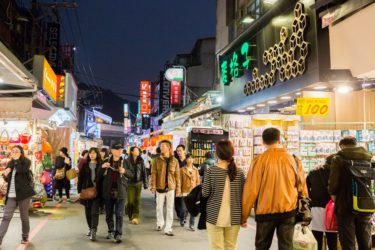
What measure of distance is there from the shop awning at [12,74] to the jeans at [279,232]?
266 inches

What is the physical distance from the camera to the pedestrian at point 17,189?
720 cm

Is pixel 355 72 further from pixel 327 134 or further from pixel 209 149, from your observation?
pixel 209 149

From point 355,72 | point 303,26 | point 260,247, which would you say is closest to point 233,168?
point 260,247

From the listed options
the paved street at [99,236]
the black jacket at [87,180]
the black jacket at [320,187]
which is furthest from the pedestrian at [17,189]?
the black jacket at [320,187]

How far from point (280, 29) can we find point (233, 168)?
7583 millimetres

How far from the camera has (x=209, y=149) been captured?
1520cm

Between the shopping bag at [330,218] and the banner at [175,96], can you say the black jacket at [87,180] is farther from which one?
the banner at [175,96]

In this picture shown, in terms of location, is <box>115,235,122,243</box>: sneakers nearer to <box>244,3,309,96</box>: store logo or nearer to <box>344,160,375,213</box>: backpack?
<box>344,160,375,213</box>: backpack

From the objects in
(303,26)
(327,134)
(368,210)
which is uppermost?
(303,26)

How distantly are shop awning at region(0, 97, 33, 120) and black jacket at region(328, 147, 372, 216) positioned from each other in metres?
9.15

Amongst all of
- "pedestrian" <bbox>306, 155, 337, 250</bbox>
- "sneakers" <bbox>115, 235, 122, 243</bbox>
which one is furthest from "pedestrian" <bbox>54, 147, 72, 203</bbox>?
"pedestrian" <bbox>306, 155, 337, 250</bbox>

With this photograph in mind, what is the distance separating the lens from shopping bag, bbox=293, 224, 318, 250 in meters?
4.84

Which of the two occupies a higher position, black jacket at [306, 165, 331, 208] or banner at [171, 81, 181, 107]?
banner at [171, 81, 181, 107]

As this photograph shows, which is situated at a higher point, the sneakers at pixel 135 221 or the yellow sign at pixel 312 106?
the yellow sign at pixel 312 106
